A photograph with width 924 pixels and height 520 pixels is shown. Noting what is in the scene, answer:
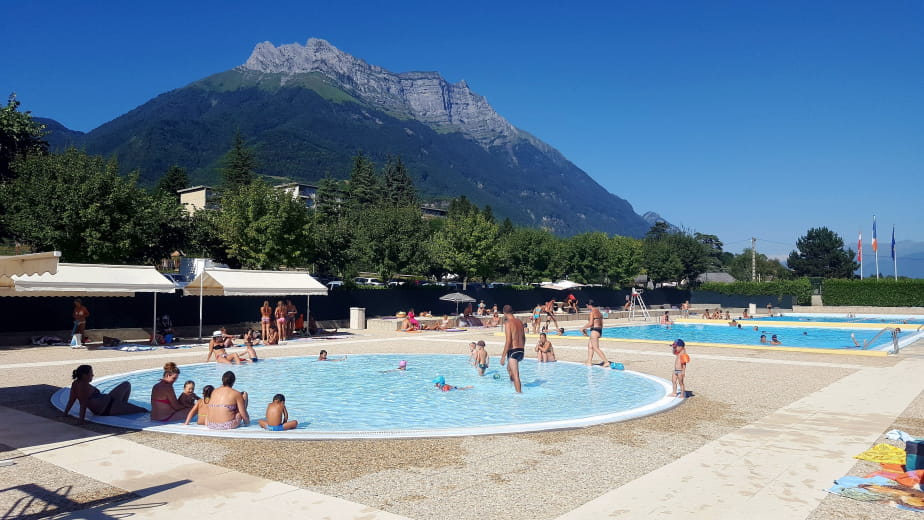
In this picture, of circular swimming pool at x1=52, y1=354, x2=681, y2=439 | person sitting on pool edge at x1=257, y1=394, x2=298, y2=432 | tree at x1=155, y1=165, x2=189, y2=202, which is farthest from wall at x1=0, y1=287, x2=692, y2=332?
tree at x1=155, y1=165, x2=189, y2=202

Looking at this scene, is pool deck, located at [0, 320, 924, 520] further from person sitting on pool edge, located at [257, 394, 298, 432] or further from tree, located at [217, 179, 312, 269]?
tree, located at [217, 179, 312, 269]

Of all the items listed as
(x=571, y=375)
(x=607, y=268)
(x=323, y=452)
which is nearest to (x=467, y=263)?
(x=607, y=268)

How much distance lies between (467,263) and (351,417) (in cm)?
3454

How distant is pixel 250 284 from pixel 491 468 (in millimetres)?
17657

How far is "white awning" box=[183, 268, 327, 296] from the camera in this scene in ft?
71.9

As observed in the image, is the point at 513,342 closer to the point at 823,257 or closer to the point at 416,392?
the point at 416,392

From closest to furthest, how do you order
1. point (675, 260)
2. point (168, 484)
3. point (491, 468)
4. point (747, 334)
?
point (168, 484)
point (491, 468)
point (747, 334)
point (675, 260)

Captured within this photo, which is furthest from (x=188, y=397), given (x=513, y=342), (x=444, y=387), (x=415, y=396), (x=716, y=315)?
(x=716, y=315)

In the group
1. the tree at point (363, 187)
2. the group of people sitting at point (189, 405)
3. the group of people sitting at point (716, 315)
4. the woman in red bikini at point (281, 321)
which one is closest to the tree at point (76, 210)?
the woman in red bikini at point (281, 321)

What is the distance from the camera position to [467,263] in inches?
1784

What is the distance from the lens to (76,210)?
83.6 feet

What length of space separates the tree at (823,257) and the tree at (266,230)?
295 feet

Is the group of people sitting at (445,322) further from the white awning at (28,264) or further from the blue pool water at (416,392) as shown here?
the white awning at (28,264)

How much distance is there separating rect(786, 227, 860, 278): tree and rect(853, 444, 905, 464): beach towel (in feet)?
336
